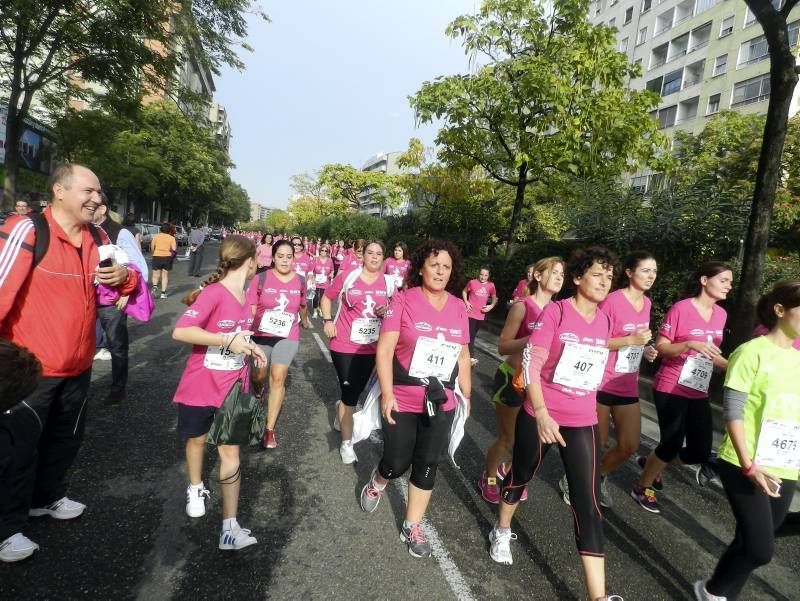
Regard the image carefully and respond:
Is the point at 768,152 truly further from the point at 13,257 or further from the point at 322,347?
the point at 13,257

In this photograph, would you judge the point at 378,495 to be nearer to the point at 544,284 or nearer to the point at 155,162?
the point at 544,284

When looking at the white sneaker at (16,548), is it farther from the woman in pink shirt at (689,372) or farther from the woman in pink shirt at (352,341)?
the woman in pink shirt at (689,372)

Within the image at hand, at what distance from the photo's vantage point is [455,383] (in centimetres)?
312

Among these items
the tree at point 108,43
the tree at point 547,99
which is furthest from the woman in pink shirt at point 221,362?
the tree at point 108,43

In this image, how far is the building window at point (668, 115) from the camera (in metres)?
37.6

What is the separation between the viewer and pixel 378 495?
3.30 meters

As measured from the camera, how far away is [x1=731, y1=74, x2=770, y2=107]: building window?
1176 inches

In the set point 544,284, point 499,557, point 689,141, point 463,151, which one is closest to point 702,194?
point 463,151

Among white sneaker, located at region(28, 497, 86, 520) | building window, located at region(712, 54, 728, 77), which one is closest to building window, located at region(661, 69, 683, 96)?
building window, located at region(712, 54, 728, 77)

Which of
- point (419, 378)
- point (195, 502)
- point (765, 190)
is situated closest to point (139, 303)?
point (195, 502)

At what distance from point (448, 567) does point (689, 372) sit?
2.33 meters

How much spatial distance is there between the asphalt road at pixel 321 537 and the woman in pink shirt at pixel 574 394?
0.43m

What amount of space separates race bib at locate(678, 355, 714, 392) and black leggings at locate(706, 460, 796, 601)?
47.1 inches

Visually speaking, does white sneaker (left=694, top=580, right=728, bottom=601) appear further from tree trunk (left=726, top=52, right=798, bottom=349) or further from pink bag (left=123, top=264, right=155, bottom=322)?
tree trunk (left=726, top=52, right=798, bottom=349)
